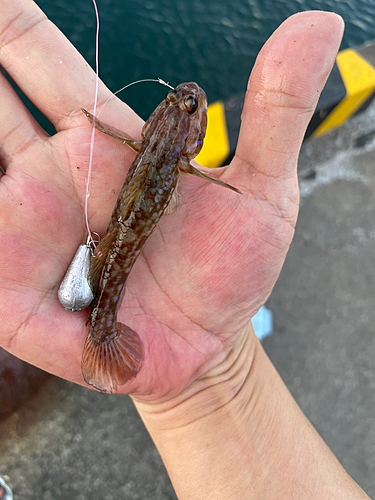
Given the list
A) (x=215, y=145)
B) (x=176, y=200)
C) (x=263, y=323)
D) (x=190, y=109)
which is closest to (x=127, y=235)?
(x=176, y=200)

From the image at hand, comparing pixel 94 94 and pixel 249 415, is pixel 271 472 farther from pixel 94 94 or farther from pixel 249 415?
pixel 94 94

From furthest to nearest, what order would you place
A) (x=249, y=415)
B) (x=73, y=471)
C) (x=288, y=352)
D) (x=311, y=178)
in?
(x=311, y=178), (x=288, y=352), (x=73, y=471), (x=249, y=415)

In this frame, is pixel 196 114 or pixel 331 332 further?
pixel 331 332

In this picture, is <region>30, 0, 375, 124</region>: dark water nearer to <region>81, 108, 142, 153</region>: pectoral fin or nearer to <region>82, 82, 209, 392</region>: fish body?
<region>81, 108, 142, 153</region>: pectoral fin

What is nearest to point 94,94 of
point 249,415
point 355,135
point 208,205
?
point 208,205

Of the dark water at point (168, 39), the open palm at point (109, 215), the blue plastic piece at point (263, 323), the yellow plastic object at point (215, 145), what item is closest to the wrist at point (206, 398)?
the open palm at point (109, 215)

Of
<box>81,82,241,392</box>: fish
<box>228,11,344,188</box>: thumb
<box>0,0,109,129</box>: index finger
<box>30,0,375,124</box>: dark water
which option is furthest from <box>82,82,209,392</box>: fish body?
<box>30,0,375,124</box>: dark water

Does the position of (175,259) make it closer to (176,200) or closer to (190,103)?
(176,200)

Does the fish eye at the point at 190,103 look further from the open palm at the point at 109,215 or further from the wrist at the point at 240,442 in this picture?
the wrist at the point at 240,442
